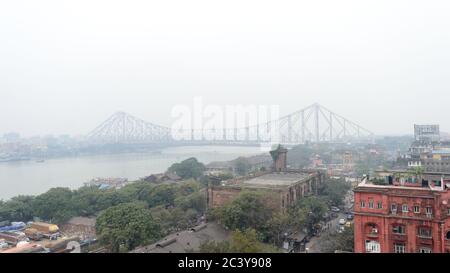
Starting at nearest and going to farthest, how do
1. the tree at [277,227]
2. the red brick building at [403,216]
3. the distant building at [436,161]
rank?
the red brick building at [403,216], the tree at [277,227], the distant building at [436,161]

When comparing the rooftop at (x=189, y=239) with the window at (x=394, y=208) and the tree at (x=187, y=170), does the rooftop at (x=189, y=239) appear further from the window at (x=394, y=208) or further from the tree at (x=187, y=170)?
the tree at (x=187, y=170)

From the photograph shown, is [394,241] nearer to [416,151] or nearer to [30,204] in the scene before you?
[30,204]

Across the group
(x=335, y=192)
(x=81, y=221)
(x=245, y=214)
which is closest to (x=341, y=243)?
(x=245, y=214)

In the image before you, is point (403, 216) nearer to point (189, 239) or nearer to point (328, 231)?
point (328, 231)

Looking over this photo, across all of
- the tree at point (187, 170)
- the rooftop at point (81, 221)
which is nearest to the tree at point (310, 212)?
the rooftop at point (81, 221)

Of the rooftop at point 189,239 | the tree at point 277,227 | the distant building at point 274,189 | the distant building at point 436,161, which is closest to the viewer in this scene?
the rooftop at point 189,239

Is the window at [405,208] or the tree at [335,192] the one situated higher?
the window at [405,208]

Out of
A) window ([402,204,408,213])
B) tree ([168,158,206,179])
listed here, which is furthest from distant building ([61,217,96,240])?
tree ([168,158,206,179])
